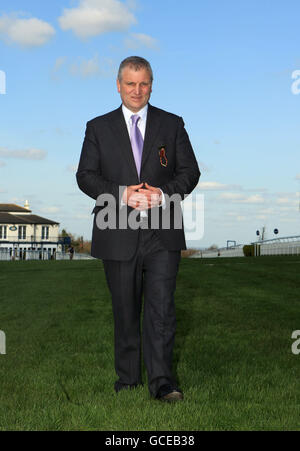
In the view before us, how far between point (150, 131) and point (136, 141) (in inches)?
5.2

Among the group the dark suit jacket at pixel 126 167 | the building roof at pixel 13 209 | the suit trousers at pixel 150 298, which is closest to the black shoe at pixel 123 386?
the suit trousers at pixel 150 298

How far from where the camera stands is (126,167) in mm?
4742

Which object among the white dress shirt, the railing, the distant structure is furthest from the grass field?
the railing

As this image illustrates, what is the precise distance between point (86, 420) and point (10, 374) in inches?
85.7

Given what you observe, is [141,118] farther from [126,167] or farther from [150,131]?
[126,167]

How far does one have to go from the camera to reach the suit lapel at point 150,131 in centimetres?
475

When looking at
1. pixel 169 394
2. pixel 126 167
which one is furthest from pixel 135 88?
pixel 169 394

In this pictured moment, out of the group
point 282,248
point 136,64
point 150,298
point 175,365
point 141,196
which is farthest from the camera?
point 282,248

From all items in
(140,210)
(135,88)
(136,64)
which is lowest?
(140,210)

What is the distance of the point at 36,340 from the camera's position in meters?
8.54

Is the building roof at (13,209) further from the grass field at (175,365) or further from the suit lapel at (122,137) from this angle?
the suit lapel at (122,137)

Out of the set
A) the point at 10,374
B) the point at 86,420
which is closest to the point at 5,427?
the point at 86,420

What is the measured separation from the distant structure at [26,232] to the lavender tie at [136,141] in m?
98.0
